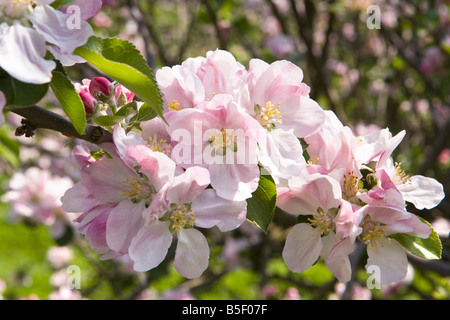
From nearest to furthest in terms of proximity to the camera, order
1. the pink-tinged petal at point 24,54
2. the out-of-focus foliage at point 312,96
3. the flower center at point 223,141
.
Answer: the pink-tinged petal at point 24,54 → the flower center at point 223,141 → the out-of-focus foliage at point 312,96

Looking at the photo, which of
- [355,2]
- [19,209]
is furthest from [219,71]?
[355,2]

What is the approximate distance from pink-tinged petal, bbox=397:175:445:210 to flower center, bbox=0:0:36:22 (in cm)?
74

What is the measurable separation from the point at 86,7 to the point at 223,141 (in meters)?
0.32

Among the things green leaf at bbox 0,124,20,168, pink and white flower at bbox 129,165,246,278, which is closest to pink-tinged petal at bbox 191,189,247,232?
pink and white flower at bbox 129,165,246,278

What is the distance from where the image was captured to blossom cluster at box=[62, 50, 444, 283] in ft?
2.72

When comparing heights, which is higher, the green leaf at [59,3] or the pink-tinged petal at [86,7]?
the green leaf at [59,3]

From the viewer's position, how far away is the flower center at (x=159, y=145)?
33.8 inches

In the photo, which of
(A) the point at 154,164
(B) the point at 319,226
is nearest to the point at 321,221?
(B) the point at 319,226

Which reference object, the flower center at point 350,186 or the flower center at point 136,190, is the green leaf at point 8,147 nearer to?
the flower center at point 136,190

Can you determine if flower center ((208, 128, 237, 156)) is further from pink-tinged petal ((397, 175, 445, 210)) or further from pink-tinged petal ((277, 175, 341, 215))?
pink-tinged petal ((397, 175, 445, 210))

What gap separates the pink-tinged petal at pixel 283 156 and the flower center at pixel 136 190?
8.3 inches

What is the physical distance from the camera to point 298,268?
0.92 m

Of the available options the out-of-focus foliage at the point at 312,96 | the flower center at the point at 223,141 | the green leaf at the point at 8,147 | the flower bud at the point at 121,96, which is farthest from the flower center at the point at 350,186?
the green leaf at the point at 8,147
